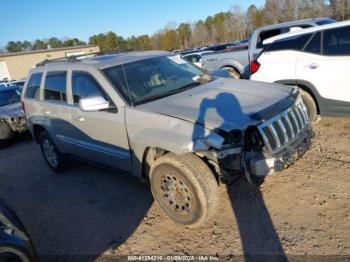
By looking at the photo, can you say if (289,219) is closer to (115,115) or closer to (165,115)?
(165,115)

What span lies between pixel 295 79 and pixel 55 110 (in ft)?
13.6

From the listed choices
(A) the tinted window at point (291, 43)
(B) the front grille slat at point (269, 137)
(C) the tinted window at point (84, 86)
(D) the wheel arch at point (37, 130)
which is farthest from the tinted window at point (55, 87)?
(A) the tinted window at point (291, 43)

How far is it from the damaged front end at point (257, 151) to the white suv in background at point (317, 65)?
2293mm

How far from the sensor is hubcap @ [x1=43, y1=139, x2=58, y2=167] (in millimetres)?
5949

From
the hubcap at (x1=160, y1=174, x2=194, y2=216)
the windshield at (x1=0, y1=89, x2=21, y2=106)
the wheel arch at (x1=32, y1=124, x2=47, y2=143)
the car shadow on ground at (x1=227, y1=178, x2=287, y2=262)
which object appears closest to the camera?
the car shadow on ground at (x1=227, y1=178, x2=287, y2=262)

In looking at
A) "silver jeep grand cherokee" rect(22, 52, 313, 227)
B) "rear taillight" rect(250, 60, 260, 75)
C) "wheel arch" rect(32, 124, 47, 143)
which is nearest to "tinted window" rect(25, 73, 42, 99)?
"wheel arch" rect(32, 124, 47, 143)

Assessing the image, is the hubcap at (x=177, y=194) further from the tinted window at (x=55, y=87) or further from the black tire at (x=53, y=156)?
the black tire at (x=53, y=156)

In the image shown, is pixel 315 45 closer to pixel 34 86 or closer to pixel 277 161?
pixel 277 161

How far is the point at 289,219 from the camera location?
3527 mm

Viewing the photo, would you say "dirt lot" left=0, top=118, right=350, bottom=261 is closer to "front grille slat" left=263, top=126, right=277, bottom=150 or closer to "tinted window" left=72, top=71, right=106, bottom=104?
"front grille slat" left=263, top=126, right=277, bottom=150

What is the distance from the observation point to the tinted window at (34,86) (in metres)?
5.84

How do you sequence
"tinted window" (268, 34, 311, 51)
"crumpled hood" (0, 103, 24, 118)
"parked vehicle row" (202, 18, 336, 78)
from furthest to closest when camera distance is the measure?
1. "parked vehicle row" (202, 18, 336, 78)
2. "crumpled hood" (0, 103, 24, 118)
3. "tinted window" (268, 34, 311, 51)

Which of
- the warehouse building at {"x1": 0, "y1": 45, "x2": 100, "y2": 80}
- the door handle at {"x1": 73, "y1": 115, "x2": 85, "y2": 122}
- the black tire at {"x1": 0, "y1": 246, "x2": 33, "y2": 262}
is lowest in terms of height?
the black tire at {"x1": 0, "y1": 246, "x2": 33, "y2": 262}

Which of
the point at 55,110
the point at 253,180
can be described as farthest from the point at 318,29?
the point at 55,110
